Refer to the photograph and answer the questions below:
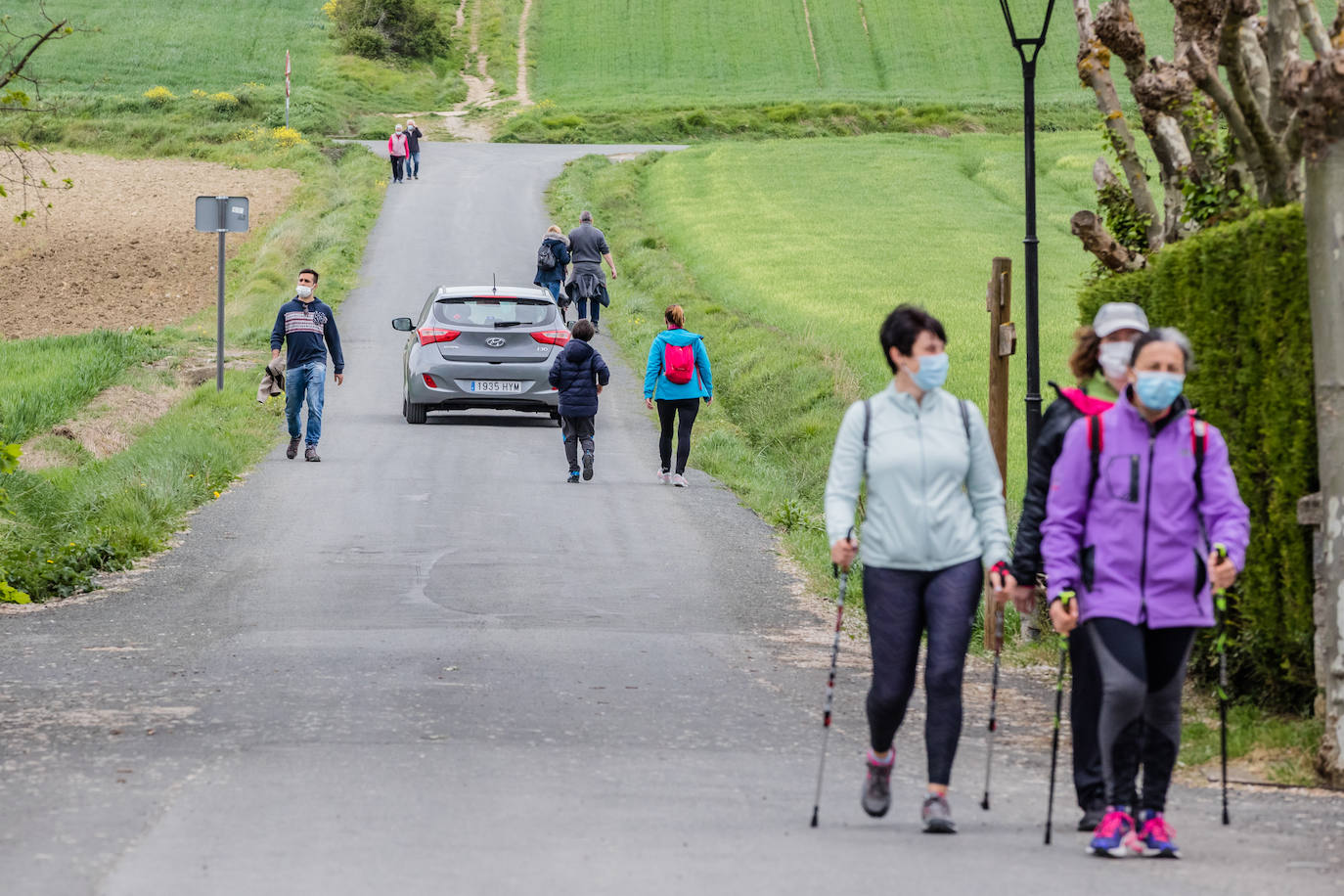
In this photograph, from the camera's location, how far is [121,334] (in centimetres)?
2741

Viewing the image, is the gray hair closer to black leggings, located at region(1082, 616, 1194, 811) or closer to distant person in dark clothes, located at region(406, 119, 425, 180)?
black leggings, located at region(1082, 616, 1194, 811)

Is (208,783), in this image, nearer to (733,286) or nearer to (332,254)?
(733,286)

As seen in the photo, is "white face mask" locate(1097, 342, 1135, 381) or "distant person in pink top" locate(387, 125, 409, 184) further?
"distant person in pink top" locate(387, 125, 409, 184)

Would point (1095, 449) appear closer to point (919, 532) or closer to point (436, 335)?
point (919, 532)

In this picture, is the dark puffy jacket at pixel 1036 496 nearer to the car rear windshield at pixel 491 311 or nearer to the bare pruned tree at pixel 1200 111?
the bare pruned tree at pixel 1200 111

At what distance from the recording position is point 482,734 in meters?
8.29

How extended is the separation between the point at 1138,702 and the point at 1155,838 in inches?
18.0

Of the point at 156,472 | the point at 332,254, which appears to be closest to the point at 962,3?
the point at 332,254

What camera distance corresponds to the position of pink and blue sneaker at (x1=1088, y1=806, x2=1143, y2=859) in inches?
243

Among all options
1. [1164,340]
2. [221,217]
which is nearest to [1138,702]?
[1164,340]

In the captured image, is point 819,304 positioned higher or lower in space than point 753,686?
higher

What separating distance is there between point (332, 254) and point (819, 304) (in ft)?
38.5

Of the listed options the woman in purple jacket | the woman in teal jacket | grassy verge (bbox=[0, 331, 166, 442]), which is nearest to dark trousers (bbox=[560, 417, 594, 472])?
the woman in teal jacket

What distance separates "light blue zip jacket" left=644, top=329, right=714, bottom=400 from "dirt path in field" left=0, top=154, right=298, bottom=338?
13977 mm
